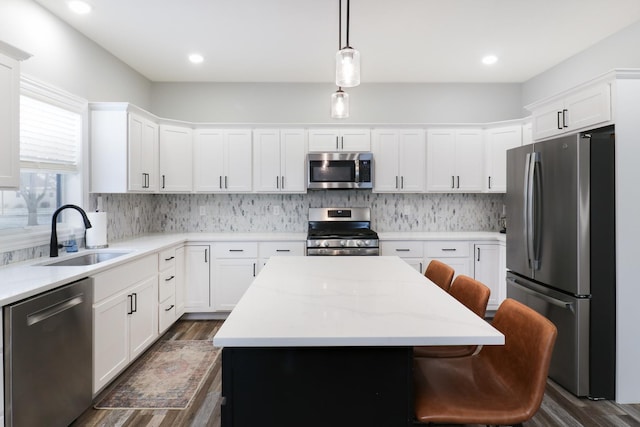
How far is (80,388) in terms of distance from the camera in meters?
2.18

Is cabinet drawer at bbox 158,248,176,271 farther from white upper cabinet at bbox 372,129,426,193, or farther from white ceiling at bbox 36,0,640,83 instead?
white upper cabinet at bbox 372,129,426,193

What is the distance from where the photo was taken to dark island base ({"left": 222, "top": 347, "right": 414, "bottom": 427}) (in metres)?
1.25

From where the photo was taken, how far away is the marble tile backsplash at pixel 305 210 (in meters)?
4.62

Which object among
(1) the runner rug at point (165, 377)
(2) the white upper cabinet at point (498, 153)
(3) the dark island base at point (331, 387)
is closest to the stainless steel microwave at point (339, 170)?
(2) the white upper cabinet at point (498, 153)

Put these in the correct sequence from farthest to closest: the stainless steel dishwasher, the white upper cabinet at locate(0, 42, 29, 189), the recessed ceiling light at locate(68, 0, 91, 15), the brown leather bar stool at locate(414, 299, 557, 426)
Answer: the recessed ceiling light at locate(68, 0, 91, 15), the white upper cabinet at locate(0, 42, 29, 189), the stainless steel dishwasher, the brown leather bar stool at locate(414, 299, 557, 426)

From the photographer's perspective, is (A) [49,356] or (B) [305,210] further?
(B) [305,210]

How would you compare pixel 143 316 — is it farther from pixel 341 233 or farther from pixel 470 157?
pixel 470 157

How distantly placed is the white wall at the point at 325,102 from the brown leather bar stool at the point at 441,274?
2581 mm

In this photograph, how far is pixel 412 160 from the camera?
170 inches

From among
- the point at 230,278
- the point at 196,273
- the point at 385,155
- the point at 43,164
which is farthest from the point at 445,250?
the point at 43,164

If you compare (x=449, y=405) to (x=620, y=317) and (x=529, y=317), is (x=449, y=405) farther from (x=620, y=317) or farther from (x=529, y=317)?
(x=620, y=317)

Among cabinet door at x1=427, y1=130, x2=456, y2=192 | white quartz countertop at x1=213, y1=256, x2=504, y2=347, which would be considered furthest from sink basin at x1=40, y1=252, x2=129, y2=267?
cabinet door at x1=427, y1=130, x2=456, y2=192

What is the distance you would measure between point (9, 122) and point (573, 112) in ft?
11.7

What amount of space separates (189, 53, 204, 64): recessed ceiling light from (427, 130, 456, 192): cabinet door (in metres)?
2.62
